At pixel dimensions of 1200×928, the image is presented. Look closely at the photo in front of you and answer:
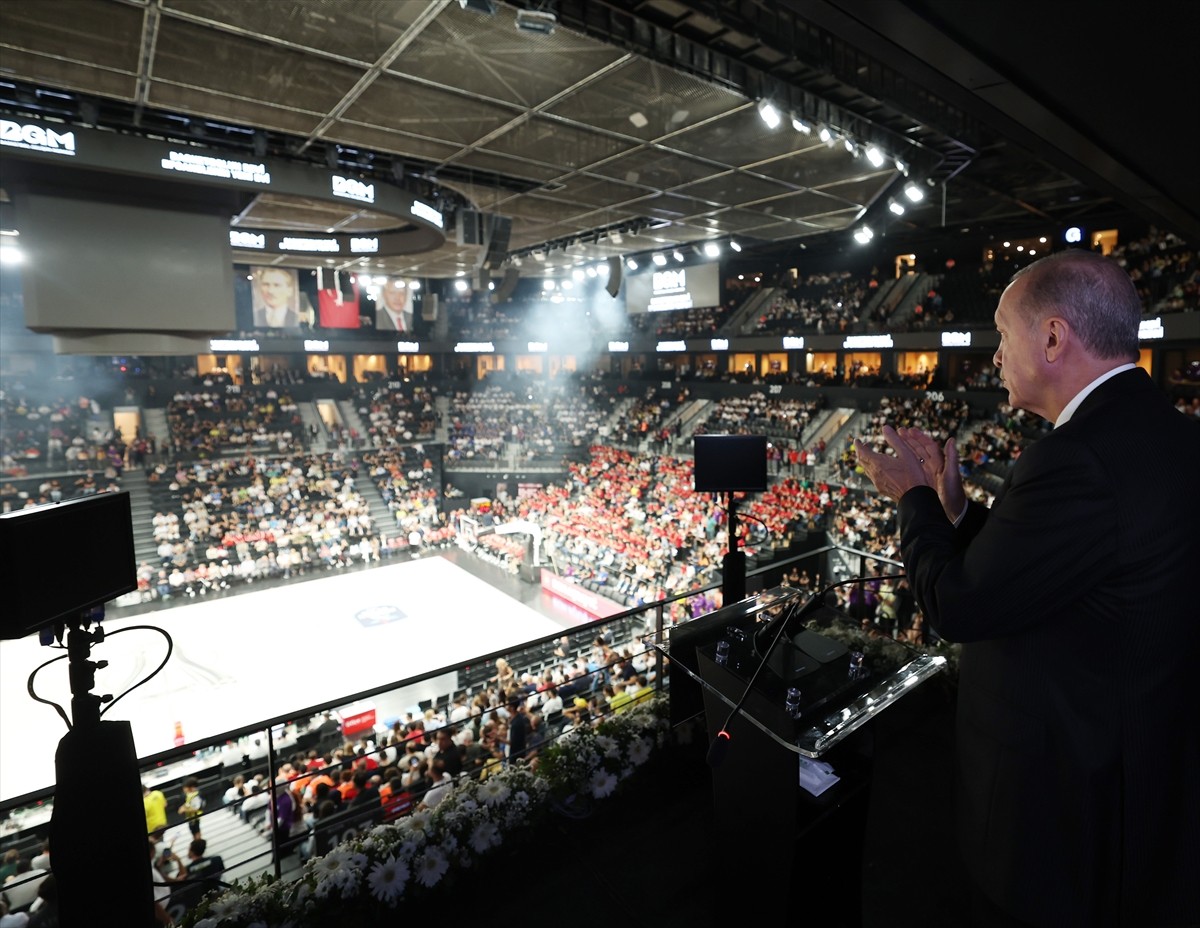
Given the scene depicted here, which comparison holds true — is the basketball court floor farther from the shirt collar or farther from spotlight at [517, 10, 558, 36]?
the shirt collar

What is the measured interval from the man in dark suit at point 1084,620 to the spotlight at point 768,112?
5961 millimetres

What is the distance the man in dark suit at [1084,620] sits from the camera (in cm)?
115

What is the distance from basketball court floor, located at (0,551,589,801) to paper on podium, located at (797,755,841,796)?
6941mm

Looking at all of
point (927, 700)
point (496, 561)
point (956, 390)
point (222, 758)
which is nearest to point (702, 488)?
point (927, 700)

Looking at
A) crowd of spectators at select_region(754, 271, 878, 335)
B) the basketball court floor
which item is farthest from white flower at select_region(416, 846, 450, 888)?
crowd of spectators at select_region(754, 271, 878, 335)

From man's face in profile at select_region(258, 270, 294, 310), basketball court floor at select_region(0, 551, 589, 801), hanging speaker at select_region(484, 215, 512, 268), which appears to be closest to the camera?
basketball court floor at select_region(0, 551, 589, 801)

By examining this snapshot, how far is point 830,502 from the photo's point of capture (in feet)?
49.8

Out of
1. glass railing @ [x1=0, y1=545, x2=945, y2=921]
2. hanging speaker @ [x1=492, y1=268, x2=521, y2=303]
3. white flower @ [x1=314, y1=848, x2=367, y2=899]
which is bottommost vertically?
glass railing @ [x1=0, y1=545, x2=945, y2=921]

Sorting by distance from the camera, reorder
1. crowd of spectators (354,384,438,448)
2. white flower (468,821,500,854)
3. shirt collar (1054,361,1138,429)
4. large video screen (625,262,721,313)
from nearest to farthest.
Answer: shirt collar (1054,361,1138,429) → white flower (468,821,500,854) → large video screen (625,262,721,313) → crowd of spectators (354,384,438,448)

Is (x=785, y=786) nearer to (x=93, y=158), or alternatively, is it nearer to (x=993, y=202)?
(x=93, y=158)

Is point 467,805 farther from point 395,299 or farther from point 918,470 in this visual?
point 395,299

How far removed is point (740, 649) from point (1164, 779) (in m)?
0.92

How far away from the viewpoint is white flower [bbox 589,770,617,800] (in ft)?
10.2

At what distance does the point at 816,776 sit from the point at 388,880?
5.69ft
